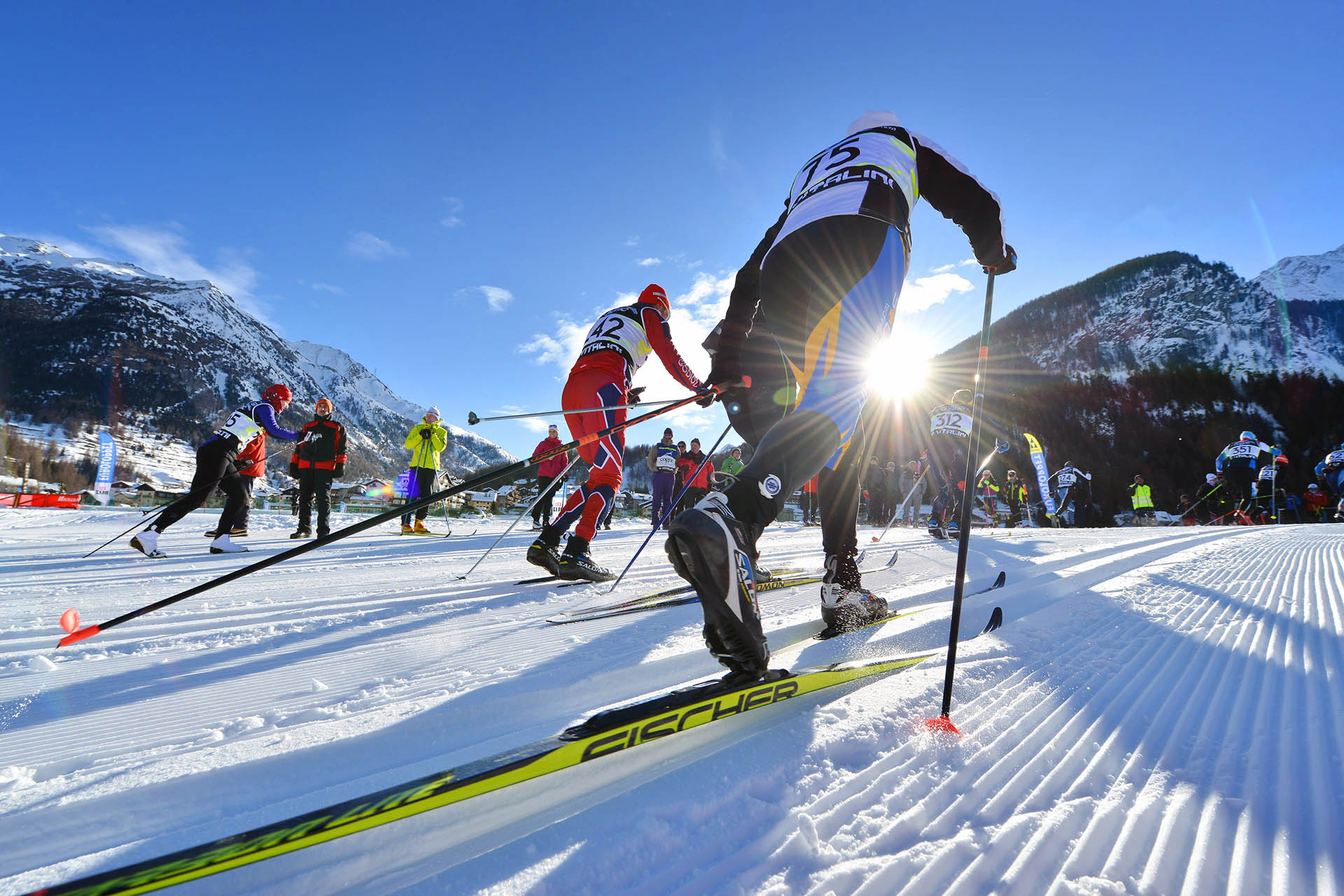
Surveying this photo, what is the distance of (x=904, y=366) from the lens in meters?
2.47

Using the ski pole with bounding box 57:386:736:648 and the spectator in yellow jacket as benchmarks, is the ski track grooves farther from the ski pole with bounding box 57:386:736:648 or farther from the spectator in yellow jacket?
the spectator in yellow jacket

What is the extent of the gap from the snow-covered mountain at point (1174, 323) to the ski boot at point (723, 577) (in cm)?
6442

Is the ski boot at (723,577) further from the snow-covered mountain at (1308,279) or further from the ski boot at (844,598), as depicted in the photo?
the snow-covered mountain at (1308,279)

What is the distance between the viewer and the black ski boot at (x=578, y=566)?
11.0ft

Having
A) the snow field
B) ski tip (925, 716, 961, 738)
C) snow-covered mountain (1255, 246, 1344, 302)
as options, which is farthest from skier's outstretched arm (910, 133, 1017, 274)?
snow-covered mountain (1255, 246, 1344, 302)

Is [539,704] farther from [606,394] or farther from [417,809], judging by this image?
[606,394]

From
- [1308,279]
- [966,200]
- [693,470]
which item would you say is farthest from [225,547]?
[1308,279]

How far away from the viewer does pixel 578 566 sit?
133 inches

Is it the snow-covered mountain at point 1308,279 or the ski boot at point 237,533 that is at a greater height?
the snow-covered mountain at point 1308,279

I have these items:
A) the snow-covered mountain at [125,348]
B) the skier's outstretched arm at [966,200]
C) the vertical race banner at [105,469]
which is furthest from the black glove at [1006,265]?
the snow-covered mountain at [125,348]

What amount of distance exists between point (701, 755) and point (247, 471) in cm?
652

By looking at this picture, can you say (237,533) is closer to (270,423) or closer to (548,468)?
(270,423)

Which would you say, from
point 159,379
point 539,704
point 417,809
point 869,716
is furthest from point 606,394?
point 159,379

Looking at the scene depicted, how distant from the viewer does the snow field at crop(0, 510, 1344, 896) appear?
0.74 m
